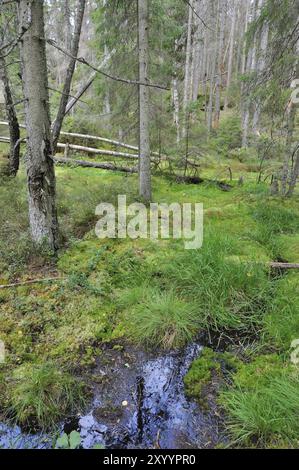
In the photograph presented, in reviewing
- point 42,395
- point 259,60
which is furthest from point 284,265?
point 259,60

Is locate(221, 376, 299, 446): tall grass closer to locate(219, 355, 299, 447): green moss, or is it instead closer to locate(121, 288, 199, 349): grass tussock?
locate(219, 355, 299, 447): green moss

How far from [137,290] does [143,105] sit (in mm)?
4562

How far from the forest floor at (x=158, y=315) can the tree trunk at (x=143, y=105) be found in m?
1.96

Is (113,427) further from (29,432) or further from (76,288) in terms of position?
(76,288)

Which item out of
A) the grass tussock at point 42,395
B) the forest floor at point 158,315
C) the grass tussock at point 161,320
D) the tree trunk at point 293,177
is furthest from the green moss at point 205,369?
the tree trunk at point 293,177

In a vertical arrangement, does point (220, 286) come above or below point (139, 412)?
above

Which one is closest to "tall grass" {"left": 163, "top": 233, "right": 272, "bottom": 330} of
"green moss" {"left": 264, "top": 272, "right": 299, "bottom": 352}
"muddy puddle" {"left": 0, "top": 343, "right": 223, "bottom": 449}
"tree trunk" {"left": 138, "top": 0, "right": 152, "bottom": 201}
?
"green moss" {"left": 264, "top": 272, "right": 299, "bottom": 352}

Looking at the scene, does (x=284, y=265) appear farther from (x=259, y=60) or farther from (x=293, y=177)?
(x=259, y=60)

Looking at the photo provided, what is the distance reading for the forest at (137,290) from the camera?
2.51 metres

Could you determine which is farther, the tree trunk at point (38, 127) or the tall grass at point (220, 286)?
the tree trunk at point (38, 127)

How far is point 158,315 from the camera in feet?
11.6

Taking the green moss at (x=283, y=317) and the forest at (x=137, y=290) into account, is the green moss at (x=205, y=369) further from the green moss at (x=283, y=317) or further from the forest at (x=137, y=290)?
the green moss at (x=283, y=317)

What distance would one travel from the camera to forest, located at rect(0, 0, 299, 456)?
8.24 ft
